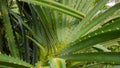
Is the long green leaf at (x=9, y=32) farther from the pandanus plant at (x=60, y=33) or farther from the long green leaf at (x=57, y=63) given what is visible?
the long green leaf at (x=57, y=63)

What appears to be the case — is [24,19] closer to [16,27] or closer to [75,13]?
[16,27]

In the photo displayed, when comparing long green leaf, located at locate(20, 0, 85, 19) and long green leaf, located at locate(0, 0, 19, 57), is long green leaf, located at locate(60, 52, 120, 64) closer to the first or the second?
long green leaf, located at locate(20, 0, 85, 19)

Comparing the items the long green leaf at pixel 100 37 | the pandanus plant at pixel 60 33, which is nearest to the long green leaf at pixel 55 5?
the pandanus plant at pixel 60 33

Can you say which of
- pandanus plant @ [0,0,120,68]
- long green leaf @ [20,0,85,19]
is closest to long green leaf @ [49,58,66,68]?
pandanus plant @ [0,0,120,68]

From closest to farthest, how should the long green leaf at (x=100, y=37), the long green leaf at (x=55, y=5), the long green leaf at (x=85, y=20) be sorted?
the long green leaf at (x=100, y=37) → the long green leaf at (x=55, y=5) → the long green leaf at (x=85, y=20)

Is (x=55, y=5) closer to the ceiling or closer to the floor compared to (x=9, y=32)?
closer to the ceiling

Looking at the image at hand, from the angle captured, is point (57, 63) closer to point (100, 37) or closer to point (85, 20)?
point (100, 37)

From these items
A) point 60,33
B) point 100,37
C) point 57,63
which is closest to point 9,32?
point 60,33

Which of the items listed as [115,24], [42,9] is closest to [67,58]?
[115,24]
